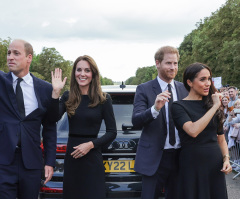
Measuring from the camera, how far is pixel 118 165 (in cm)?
425

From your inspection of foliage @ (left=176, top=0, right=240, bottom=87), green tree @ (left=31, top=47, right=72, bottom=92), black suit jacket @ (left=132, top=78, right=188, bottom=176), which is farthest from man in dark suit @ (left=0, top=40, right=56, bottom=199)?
green tree @ (left=31, top=47, right=72, bottom=92)

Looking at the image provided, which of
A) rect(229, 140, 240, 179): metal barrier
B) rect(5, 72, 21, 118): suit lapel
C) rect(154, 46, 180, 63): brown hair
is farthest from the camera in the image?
Result: rect(229, 140, 240, 179): metal barrier

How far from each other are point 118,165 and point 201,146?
1268 millimetres

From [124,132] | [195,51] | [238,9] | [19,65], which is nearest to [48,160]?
[19,65]

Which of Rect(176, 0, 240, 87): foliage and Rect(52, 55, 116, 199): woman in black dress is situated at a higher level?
Rect(176, 0, 240, 87): foliage

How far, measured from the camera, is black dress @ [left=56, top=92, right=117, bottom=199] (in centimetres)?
364

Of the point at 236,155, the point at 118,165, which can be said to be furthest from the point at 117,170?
the point at 236,155

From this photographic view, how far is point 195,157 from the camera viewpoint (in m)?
3.27

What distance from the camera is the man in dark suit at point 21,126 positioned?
306 centimetres

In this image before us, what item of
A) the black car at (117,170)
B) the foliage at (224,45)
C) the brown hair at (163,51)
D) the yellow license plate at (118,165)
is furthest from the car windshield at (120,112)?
the foliage at (224,45)

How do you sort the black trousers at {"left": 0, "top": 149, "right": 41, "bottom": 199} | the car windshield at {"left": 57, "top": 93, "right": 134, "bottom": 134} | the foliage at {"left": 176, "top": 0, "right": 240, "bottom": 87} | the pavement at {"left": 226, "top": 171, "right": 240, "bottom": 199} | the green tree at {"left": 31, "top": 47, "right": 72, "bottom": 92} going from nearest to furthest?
the black trousers at {"left": 0, "top": 149, "right": 41, "bottom": 199}, the car windshield at {"left": 57, "top": 93, "right": 134, "bottom": 134}, the pavement at {"left": 226, "top": 171, "right": 240, "bottom": 199}, the foliage at {"left": 176, "top": 0, "right": 240, "bottom": 87}, the green tree at {"left": 31, "top": 47, "right": 72, "bottom": 92}

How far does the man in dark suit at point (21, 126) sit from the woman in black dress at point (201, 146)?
3.90 feet

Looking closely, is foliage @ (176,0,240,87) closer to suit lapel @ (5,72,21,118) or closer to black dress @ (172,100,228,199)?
black dress @ (172,100,228,199)

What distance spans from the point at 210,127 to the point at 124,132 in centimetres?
134
